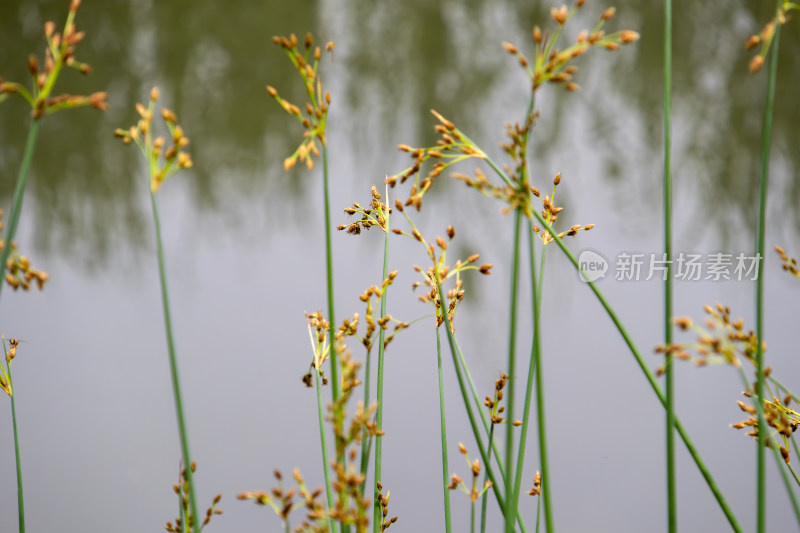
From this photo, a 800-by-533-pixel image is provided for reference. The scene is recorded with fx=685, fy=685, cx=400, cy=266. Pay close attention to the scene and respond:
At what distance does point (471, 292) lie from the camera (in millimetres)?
1906

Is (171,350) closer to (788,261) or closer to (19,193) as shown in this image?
(19,193)

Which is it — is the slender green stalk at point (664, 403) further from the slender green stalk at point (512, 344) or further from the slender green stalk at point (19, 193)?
the slender green stalk at point (19, 193)

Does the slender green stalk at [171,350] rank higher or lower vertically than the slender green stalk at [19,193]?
lower

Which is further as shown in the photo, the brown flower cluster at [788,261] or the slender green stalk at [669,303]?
the brown flower cluster at [788,261]

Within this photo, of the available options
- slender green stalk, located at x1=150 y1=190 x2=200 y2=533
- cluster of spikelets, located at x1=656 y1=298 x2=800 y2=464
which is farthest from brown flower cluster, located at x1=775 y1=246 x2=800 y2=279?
slender green stalk, located at x1=150 y1=190 x2=200 y2=533

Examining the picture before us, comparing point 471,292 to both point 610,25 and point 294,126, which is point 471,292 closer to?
point 294,126

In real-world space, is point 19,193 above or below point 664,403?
above

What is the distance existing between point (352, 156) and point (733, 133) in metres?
1.20

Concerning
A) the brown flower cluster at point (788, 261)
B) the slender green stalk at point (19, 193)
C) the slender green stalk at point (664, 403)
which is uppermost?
the slender green stalk at point (19, 193)

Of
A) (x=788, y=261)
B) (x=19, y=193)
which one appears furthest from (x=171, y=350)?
(x=788, y=261)

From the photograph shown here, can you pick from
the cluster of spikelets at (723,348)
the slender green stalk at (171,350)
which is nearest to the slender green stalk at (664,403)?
the cluster of spikelets at (723,348)

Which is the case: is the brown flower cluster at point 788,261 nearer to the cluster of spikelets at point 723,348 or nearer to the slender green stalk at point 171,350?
the cluster of spikelets at point 723,348

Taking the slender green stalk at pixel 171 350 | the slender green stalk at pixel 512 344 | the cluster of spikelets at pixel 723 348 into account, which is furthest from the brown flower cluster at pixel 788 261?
the slender green stalk at pixel 171 350

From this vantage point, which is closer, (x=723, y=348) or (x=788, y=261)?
(x=723, y=348)
